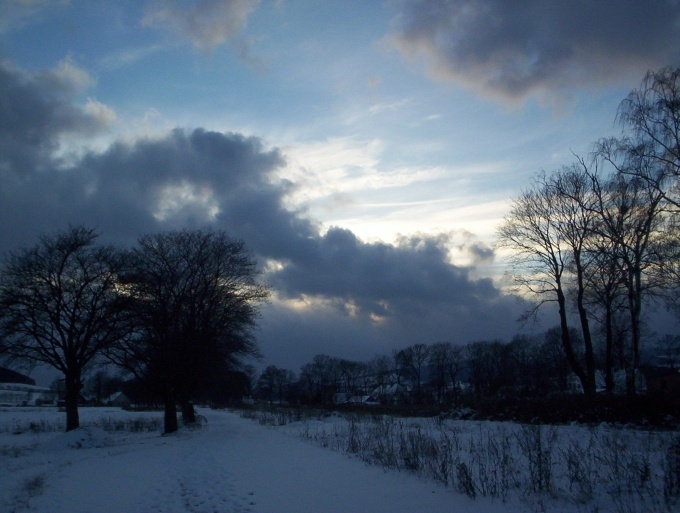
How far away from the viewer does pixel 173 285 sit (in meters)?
29.6

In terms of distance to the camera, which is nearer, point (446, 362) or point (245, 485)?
point (245, 485)

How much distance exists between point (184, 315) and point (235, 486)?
67.9ft

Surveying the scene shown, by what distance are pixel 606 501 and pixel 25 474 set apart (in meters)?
15.5

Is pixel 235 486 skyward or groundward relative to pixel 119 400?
Result: skyward

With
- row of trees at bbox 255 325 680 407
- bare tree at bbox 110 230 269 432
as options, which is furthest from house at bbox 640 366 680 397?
bare tree at bbox 110 230 269 432

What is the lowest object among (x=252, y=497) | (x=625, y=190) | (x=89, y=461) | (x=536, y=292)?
(x=89, y=461)

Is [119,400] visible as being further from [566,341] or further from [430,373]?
[566,341]

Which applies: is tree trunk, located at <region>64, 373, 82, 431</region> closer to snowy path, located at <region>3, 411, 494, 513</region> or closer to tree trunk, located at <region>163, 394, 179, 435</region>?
tree trunk, located at <region>163, 394, 179, 435</region>

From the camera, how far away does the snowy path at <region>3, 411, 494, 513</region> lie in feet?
29.5

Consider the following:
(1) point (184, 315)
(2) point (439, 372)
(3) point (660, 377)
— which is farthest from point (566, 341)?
(2) point (439, 372)

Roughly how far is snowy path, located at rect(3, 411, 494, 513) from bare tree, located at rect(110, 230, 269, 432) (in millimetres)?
9958

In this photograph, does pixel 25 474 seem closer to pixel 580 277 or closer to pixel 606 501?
pixel 606 501

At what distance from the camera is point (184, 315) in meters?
30.3

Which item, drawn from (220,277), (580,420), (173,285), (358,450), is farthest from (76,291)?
(580,420)
